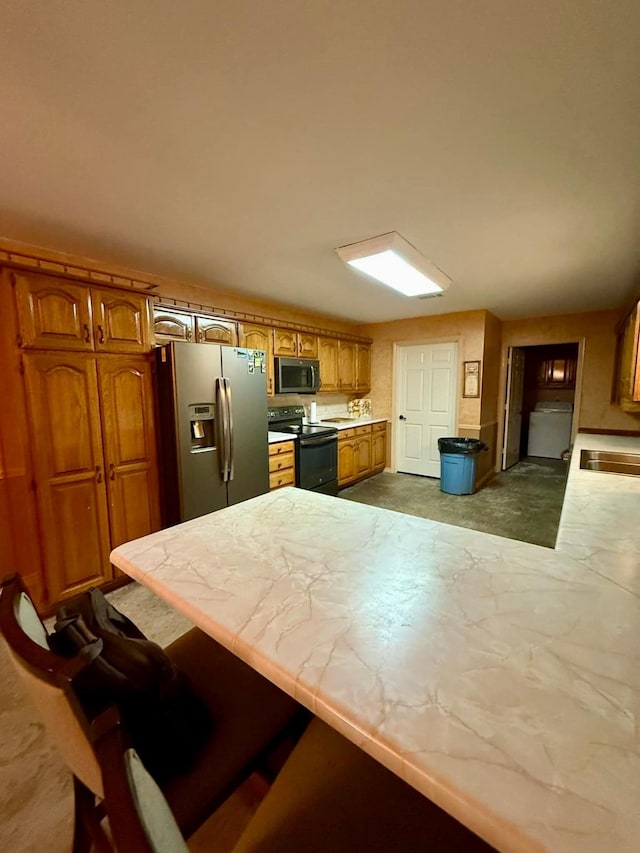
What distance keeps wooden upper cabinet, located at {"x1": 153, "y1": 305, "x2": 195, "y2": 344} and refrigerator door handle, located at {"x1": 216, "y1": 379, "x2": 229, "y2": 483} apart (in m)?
0.55

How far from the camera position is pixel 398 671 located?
2.25ft

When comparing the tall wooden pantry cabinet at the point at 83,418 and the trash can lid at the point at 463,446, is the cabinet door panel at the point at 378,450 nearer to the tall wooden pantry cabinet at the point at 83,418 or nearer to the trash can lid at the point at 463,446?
the trash can lid at the point at 463,446

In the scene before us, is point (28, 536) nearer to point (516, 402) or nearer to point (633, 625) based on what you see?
point (633, 625)

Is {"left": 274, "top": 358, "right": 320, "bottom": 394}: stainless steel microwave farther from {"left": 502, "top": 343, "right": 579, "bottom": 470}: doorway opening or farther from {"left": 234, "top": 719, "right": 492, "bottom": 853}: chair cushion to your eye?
{"left": 502, "top": 343, "right": 579, "bottom": 470}: doorway opening

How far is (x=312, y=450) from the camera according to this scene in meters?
3.88

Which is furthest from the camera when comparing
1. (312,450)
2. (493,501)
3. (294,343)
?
(493,501)

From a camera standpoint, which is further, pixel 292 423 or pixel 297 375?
pixel 292 423

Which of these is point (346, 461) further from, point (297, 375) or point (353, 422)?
point (297, 375)

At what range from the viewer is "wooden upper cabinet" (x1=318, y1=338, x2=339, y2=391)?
15.3ft

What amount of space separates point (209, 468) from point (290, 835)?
2.31 metres

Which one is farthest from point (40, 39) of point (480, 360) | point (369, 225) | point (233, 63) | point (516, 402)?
point (516, 402)

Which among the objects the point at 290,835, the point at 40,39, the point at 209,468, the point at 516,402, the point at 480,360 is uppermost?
the point at 40,39

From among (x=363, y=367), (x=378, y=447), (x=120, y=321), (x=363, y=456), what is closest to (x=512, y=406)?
(x=378, y=447)

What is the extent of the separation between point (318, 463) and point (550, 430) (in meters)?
5.06
